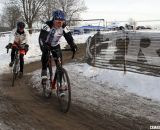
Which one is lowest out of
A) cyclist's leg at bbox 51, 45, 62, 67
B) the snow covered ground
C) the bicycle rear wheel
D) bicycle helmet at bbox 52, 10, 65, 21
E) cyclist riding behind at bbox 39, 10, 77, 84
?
the snow covered ground

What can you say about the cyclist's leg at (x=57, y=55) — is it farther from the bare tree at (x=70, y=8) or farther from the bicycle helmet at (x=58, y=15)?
the bare tree at (x=70, y=8)

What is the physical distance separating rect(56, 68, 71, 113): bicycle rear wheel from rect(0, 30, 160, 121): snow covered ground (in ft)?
2.84

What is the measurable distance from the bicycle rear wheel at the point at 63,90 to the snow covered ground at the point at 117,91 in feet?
2.84

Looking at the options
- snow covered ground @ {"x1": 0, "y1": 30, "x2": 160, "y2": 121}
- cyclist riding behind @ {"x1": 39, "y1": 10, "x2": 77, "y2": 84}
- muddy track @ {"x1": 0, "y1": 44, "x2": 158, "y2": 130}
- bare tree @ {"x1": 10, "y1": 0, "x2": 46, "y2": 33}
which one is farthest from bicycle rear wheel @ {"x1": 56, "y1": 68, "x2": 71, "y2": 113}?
bare tree @ {"x1": 10, "y1": 0, "x2": 46, "y2": 33}

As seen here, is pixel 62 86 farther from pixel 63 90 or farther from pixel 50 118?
pixel 50 118

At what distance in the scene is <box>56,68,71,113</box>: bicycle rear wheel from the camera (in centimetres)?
840

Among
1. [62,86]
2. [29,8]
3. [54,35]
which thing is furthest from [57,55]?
[29,8]

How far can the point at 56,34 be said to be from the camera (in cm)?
935

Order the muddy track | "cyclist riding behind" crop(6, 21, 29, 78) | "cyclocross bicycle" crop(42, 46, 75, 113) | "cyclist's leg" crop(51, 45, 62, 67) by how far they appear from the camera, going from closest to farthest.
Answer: the muddy track
"cyclocross bicycle" crop(42, 46, 75, 113)
"cyclist's leg" crop(51, 45, 62, 67)
"cyclist riding behind" crop(6, 21, 29, 78)

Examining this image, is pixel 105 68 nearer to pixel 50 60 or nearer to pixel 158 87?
pixel 158 87

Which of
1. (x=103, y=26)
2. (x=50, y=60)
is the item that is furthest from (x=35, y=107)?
(x=103, y=26)

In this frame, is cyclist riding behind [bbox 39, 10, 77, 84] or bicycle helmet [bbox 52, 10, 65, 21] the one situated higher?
bicycle helmet [bbox 52, 10, 65, 21]

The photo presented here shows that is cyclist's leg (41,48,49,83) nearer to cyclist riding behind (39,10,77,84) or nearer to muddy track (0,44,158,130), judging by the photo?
cyclist riding behind (39,10,77,84)

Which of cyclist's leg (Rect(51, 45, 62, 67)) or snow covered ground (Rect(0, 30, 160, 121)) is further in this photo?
snow covered ground (Rect(0, 30, 160, 121))
